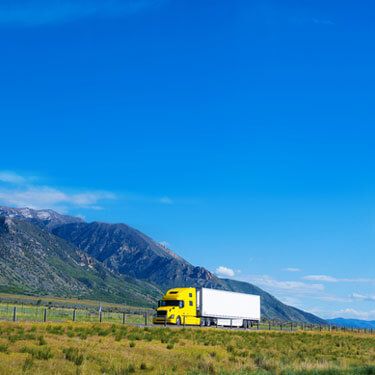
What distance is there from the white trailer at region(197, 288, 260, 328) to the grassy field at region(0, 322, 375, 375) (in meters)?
21.3

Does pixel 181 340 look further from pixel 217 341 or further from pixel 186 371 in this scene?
pixel 186 371

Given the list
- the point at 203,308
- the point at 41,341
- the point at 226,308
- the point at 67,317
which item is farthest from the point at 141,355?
the point at 226,308

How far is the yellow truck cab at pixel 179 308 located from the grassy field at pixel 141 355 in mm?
15956

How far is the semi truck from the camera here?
198ft

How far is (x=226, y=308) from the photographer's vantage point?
69.5m

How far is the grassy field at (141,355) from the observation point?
25438mm

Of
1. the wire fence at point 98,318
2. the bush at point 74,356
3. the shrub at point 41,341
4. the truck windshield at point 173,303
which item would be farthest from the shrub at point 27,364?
the truck windshield at point 173,303

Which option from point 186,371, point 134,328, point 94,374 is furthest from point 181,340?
point 94,374

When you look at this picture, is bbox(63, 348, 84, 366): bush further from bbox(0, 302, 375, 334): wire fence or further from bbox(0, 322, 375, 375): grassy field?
bbox(0, 302, 375, 334): wire fence

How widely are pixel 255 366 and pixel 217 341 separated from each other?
10.4 m

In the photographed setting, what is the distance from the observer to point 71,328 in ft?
125

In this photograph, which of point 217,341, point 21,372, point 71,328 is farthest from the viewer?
point 217,341

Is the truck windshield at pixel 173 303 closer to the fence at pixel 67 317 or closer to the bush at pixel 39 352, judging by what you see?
the fence at pixel 67 317

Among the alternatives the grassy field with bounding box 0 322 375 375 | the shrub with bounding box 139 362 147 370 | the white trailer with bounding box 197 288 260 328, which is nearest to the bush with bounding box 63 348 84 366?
the grassy field with bounding box 0 322 375 375
